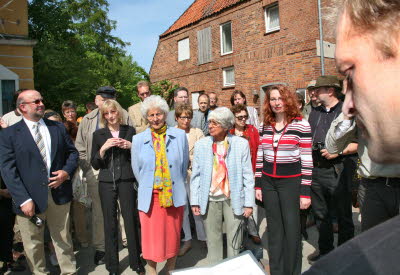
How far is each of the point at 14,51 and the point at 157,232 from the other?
1093 centimetres

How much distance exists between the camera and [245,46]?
14398mm

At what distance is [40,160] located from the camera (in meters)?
3.38

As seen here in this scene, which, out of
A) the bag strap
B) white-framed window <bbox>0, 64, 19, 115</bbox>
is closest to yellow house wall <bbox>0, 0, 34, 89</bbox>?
white-framed window <bbox>0, 64, 19, 115</bbox>

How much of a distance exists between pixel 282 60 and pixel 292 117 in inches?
389

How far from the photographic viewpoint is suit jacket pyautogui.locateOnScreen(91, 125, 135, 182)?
380cm

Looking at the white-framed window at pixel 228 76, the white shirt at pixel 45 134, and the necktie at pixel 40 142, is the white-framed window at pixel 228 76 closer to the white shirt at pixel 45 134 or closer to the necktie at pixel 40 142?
the white shirt at pixel 45 134

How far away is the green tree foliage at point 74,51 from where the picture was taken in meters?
17.1

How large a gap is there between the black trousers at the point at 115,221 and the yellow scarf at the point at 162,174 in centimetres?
Answer: 53

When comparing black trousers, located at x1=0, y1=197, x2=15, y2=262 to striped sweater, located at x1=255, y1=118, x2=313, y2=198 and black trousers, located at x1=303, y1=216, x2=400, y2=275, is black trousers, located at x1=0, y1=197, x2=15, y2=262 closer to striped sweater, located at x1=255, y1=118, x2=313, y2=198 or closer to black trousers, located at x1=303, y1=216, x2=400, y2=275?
striped sweater, located at x1=255, y1=118, x2=313, y2=198

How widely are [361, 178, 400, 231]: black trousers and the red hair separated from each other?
1055 millimetres

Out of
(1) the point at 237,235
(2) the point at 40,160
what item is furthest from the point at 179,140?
(2) the point at 40,160

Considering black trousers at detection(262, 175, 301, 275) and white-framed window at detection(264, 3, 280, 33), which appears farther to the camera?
white-framed window at detection(264, 3, 280, 33)

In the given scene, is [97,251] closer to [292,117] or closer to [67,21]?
[292,117]

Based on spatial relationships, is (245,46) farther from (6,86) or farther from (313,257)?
(313,257)
